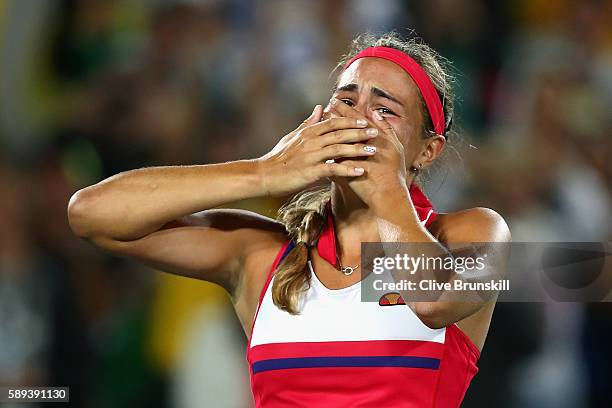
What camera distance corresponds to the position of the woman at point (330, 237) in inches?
92.0

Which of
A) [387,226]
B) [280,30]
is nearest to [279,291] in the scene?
[387,226]

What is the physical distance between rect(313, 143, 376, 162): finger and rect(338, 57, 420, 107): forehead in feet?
1.04

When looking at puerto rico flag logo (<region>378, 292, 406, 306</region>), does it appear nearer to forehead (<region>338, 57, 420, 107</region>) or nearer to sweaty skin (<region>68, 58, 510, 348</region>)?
sweaty skin (<region>68, 58, 510, 348</region>)

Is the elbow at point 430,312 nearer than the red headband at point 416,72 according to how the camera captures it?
Yes

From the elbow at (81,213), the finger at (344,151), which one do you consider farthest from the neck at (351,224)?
the elbow at (81,213)

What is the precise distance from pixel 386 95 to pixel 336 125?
0.94 feet

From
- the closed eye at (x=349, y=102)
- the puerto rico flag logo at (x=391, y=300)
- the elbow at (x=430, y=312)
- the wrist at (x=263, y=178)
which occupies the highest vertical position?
the closed eye at (x=349, y=102)

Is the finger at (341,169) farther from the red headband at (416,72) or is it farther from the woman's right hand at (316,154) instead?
the red headband at (416,72)

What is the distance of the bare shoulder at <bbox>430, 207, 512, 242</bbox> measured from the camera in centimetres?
242

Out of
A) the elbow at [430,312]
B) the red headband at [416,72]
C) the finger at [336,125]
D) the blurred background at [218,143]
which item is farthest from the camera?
the blurred background at [218,143]

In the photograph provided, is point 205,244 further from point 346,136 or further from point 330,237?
point 346,136

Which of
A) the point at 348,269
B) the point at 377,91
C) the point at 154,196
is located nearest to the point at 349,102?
the point at 377,91

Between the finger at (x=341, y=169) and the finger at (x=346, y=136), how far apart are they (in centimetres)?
5

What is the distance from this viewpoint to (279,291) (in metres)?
2.48
